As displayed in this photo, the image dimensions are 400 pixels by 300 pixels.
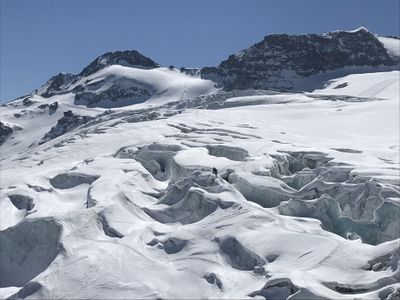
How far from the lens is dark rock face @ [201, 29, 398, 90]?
395 ft

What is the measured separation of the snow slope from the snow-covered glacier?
43 millimetres

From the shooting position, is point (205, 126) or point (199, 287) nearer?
point (199, 287)

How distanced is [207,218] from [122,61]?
463 ft

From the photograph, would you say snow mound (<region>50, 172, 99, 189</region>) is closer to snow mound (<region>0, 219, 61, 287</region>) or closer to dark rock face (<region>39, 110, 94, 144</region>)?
snow mound (<region>0, 219, 61, 287</region>)

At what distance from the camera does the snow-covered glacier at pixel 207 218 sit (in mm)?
12703

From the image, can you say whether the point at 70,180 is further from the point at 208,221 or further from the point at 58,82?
the point at 58,82

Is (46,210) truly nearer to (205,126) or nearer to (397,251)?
(397,251)

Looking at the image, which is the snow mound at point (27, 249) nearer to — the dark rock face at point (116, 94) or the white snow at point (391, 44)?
the dark rock face at point (116, 94)

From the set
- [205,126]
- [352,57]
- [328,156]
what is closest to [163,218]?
[328,156]

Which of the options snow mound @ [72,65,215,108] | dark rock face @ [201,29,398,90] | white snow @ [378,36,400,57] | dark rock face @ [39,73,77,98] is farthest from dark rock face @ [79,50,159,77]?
white snow @ [378,36,400,57]

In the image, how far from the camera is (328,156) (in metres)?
22.5

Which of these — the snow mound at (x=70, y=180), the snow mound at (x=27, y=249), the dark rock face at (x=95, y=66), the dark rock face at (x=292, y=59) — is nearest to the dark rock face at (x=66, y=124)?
the dark rock face at (x=292, y=59)

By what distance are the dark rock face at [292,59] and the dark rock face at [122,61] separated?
23949 millimetres

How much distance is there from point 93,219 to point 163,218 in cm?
216
